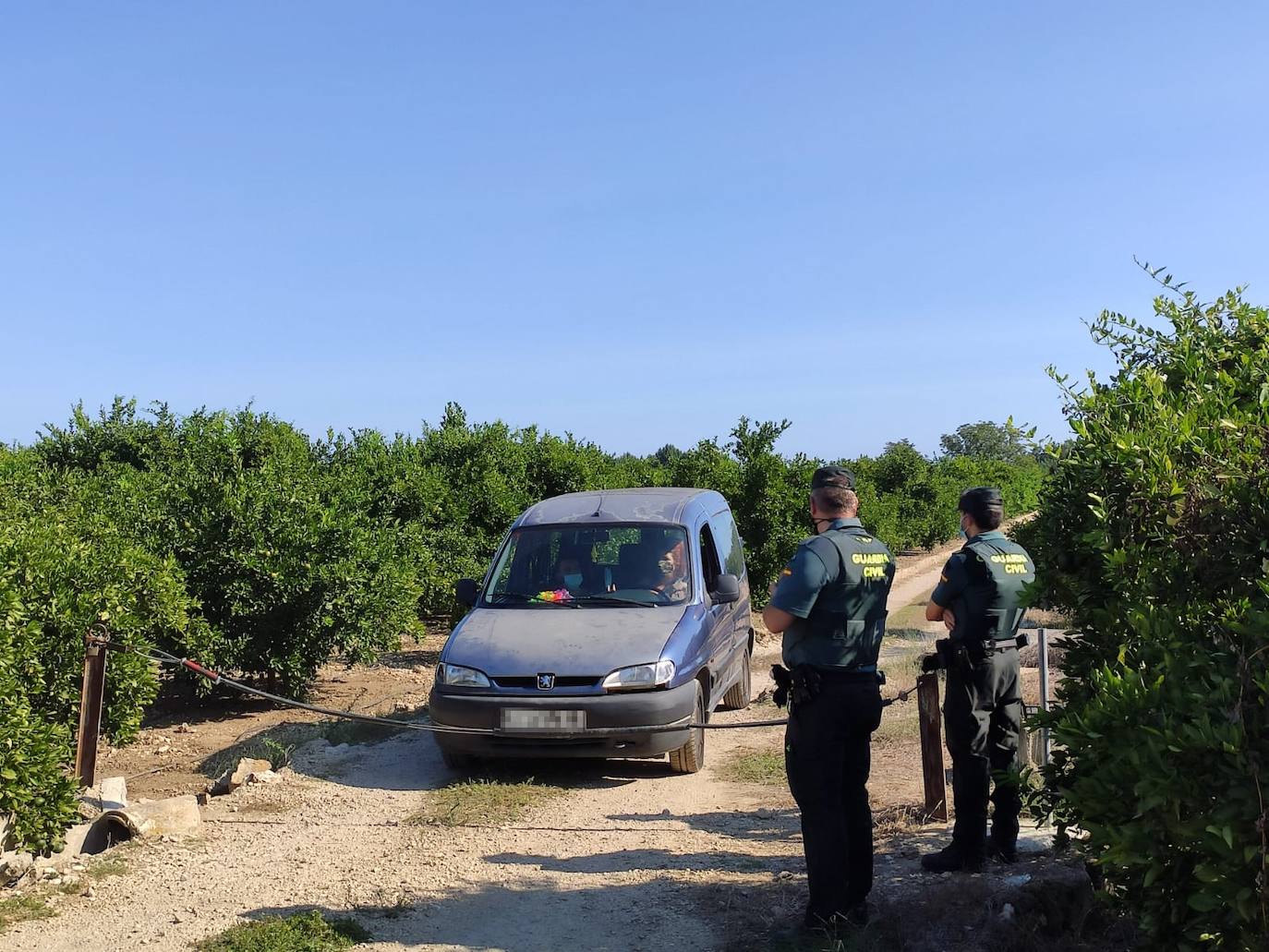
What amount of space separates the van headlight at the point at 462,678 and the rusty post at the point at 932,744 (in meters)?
2.83

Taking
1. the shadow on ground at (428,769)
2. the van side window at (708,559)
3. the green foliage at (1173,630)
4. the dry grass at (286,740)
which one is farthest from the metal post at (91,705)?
the green foliage at (1173,630)

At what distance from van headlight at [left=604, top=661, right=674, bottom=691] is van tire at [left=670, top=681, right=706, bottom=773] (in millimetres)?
440

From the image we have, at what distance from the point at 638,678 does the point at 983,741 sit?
2451 millimetres

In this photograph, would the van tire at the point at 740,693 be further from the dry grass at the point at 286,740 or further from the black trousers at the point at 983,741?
the black trousers at the point at 983,741

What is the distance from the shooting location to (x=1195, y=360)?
13.1 ft

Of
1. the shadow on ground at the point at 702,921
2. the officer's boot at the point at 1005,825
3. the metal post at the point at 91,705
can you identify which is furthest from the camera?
the metal post at the point at 91,705

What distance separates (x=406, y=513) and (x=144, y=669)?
8.66 meters

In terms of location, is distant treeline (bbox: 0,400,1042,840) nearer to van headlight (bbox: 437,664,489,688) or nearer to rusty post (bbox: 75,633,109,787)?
rusty post (bbox: 75,633,109,787)

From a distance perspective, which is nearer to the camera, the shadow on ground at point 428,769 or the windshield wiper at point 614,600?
the shadow on ground at point 428,769

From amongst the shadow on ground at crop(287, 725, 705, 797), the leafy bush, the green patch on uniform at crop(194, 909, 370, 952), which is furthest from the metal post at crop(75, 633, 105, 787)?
the green patch on uniform at crop(194, 909, 370, 952)

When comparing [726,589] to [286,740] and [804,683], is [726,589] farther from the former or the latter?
[286,740]

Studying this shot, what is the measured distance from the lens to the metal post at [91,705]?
6840mm

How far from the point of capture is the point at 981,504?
18.5 ft

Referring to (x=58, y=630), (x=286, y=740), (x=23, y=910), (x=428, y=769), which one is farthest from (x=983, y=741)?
(x=286, y=740)
